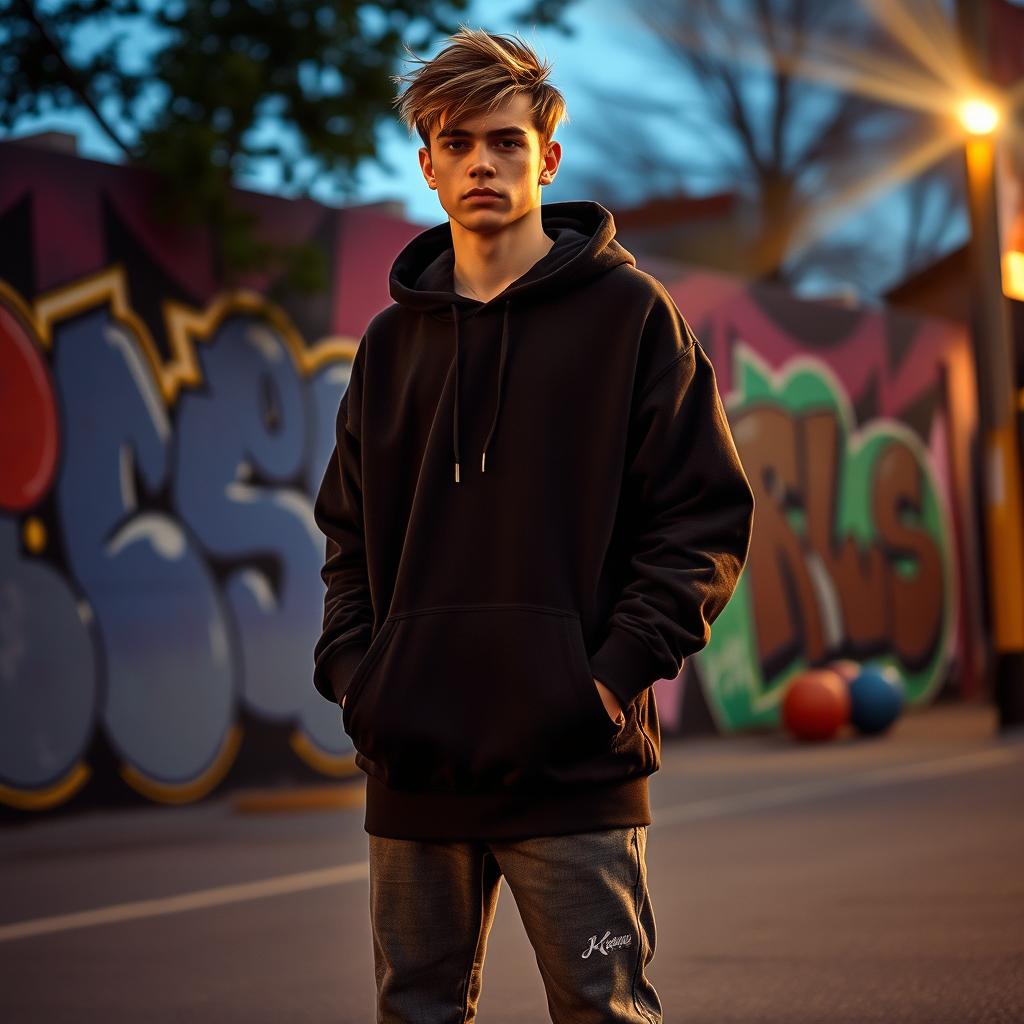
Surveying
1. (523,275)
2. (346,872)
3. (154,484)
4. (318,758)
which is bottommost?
(318,758)

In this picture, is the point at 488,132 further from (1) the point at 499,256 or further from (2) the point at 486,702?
(2) the point at 486,702

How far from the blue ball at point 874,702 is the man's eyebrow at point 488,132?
12.6 meters

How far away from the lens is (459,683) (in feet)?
8.97

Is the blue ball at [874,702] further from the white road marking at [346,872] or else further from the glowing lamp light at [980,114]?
the glowing lamp light at [980,114]

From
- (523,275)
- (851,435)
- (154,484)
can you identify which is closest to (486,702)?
(523,275)

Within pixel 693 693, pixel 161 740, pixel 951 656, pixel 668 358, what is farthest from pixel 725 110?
pixel 668 358

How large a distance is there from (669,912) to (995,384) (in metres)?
9.56

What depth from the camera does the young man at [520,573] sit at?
2.74 m

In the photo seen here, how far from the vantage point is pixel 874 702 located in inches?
589

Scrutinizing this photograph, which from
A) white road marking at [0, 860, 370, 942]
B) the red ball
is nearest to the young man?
white road marking at [0, 860, 370, 942]

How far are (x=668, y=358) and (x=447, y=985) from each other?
40.4 inches

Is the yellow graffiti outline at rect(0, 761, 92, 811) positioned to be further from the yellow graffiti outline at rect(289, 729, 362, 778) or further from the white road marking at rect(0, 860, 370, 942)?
the white road marking at rect(0, 860, 370, 942)

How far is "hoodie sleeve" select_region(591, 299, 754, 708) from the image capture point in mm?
2744

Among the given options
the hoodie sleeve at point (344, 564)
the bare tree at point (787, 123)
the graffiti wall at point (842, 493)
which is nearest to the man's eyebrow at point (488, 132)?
the hoodie sleeve at point (344, 564)
